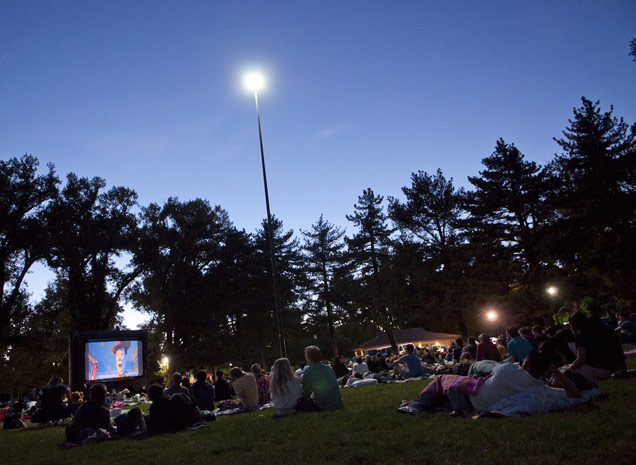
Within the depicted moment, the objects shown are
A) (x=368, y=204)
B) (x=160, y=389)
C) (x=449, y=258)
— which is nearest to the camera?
(x=160, y=389)

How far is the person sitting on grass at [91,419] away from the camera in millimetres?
7148

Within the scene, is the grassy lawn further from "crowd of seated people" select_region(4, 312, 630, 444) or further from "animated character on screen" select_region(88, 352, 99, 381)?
"animated character on screen" select_region(88, 352, 99, 381)

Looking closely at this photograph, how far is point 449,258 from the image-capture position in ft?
109

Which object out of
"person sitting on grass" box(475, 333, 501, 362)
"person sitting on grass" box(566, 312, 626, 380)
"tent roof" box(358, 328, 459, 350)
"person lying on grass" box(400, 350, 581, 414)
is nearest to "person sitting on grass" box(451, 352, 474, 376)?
"person sitting on grass" box(475, 333, 501, 362)

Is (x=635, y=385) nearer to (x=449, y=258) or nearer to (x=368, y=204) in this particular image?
(x=449, y=258)

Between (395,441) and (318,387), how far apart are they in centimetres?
352

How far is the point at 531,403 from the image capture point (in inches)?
203

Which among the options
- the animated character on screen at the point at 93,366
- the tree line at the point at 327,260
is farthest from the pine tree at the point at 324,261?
the animated character on screen at the point at 93,366

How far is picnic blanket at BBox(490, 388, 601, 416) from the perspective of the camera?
5.09 meters

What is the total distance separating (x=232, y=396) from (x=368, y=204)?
28.5 metres

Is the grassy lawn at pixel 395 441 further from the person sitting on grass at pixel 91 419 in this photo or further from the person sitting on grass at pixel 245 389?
the person sitting on grass at pixel 245 389

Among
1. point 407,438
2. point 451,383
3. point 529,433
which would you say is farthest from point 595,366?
point 407,438

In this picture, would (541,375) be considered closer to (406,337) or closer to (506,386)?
(506,386)

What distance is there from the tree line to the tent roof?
1.67m
